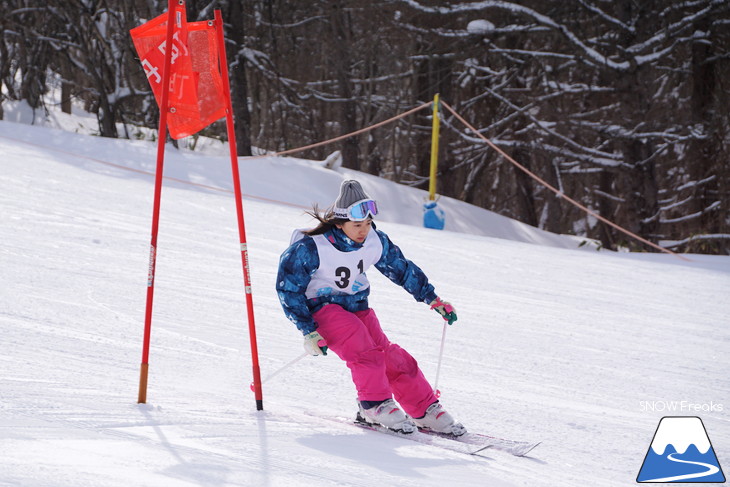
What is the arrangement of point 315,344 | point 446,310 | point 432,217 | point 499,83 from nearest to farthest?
point 315,344 → point 446,310 → point 432,217 → point 499,83

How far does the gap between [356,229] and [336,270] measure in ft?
0.68

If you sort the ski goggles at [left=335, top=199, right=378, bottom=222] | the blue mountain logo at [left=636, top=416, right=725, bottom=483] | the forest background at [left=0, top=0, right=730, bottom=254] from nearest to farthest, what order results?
the blue mountain logo at [left=636, top=416, right=725, bottom=483] → the ski goggles at [left=335, top=199, right=378, bottom=222] → the forest background at [left=0, top=0, right=730, bottom=254]

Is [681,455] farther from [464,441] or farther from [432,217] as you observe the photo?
[432,217]

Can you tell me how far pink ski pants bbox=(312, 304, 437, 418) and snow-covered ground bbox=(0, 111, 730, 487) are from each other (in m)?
0.24

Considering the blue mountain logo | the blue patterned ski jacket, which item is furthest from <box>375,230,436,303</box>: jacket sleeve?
the blue mountain logo

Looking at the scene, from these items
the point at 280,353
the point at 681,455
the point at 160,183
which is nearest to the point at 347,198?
the point at 160,183

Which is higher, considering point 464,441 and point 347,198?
point 347,198

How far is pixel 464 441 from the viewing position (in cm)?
392

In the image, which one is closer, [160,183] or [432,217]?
[160,183]

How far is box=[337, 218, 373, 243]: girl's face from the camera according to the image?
399cm

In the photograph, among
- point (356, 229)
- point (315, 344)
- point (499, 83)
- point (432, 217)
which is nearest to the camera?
point (315, 344)

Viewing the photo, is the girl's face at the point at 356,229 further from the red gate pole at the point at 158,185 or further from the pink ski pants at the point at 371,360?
the red gate pole at the point at 158,185

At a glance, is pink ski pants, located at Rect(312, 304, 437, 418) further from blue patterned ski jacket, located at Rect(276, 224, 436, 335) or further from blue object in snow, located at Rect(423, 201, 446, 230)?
blue object in snow, located at Rect(423, 201, 446, 230)

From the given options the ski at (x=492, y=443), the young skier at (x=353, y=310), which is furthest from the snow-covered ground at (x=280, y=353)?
the young skier at (x=353, y=310)
